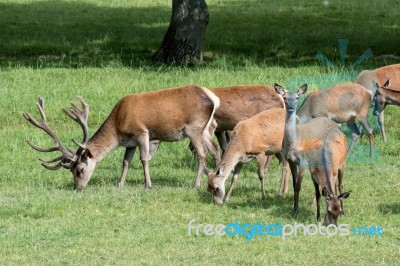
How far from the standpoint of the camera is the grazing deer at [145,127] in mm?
12102

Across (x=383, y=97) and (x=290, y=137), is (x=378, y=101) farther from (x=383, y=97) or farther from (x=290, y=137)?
(x=290, y=137)

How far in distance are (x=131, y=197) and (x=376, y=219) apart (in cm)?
276

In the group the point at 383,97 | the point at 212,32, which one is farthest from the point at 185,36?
the point at 383,97

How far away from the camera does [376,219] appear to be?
10.1 meters

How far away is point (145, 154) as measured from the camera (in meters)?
12.1

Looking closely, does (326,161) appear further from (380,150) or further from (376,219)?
(380,150)

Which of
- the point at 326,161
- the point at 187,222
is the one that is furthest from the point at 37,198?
the point at 326,161

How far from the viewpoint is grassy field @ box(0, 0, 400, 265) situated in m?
9.17

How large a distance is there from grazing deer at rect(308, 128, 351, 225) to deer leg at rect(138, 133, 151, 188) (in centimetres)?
249

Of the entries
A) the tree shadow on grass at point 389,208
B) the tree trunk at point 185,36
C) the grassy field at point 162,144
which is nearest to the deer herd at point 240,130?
the grassy field at point 162,144

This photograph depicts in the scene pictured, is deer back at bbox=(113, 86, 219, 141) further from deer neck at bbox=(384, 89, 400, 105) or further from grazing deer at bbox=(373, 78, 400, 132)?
deer neck at bbox=(384, 89, 400, 105)

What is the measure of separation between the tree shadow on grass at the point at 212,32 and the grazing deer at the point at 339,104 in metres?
6.13

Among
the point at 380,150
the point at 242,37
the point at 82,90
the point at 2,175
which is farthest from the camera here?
the point at 242,37

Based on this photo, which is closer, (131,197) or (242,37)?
(131,197)
